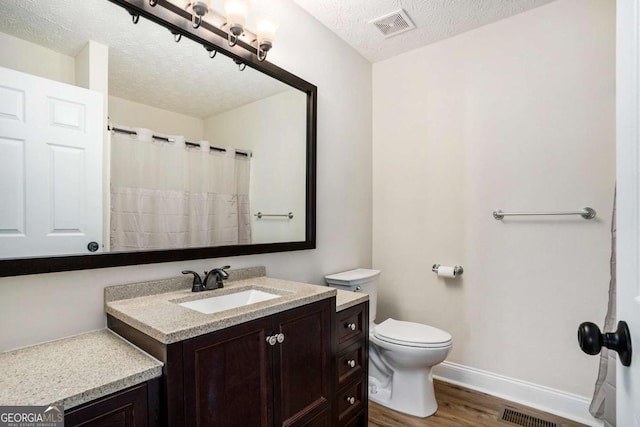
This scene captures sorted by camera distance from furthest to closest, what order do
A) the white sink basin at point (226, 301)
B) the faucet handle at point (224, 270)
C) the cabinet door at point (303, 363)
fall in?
the faucet handle at point (224, 270) → the white sink basin at point (226, 301) → the cabinet door at point (303, 363)

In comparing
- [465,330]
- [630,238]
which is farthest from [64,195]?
[465,330]

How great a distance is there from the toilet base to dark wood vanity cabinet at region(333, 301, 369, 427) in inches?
14.6

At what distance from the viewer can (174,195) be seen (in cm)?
144

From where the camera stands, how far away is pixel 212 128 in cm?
158

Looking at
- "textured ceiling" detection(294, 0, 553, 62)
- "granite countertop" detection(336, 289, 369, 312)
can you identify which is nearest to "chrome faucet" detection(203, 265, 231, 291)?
"granite countertop" detection(336, 289, 369, 312)

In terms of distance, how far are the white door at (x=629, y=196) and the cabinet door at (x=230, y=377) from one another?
36.5 inches

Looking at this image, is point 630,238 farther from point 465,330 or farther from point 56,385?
point 465,330

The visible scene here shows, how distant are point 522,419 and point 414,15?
2.50 meters

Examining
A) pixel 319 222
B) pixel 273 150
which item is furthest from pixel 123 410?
pixel 319 222

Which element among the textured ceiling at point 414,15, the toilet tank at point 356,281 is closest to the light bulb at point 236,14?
the textured ceiling at point 414,15

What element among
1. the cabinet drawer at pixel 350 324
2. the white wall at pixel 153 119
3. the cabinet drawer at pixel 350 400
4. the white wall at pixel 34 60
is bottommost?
the cabinet drawer at pixel 350 400

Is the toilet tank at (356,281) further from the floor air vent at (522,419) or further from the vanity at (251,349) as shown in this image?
the floor air vent at (522,419)

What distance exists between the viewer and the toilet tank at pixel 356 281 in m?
2.11

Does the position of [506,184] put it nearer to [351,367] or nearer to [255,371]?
[351,367]
